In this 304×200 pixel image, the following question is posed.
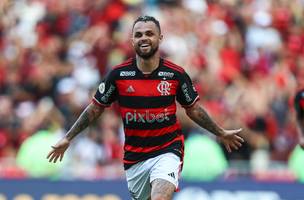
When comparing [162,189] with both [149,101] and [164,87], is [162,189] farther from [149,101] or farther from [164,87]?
[164,87]

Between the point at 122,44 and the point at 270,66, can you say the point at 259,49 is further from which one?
the point at 122,44

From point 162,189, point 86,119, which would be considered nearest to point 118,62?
point 86,119

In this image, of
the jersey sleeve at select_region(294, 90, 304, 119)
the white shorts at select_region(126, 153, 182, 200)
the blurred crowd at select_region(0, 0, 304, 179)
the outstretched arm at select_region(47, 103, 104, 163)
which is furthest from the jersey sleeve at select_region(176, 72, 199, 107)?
the blurred crowd at select_region(0, 0, 304, 179)

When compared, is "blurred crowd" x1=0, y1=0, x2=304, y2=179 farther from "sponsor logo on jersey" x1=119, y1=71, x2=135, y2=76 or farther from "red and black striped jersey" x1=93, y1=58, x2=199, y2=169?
"sponsor logo on jersey" x1=119, y1=71, x2=135, y2=76

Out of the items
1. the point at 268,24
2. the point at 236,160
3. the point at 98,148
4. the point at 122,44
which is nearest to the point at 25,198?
the point at 98,148

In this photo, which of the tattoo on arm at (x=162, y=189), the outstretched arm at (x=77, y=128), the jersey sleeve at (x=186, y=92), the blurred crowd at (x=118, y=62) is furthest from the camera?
the blurred crowd at (x=118, y=62)

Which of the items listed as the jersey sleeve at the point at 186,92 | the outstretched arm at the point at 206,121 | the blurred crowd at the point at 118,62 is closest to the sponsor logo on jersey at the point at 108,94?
the jersey sleeve at the point at 186,92

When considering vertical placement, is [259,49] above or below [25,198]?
above

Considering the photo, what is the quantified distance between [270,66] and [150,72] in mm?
7764

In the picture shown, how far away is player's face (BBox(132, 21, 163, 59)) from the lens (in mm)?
9703

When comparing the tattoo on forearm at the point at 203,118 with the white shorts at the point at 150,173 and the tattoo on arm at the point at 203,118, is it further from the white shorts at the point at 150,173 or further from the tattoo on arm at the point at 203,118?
the white shorts at the point at 150,173

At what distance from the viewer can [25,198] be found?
1409 cm

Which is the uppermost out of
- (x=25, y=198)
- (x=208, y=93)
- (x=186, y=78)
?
(x=186, y=78)

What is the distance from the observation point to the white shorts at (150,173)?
9.72m
